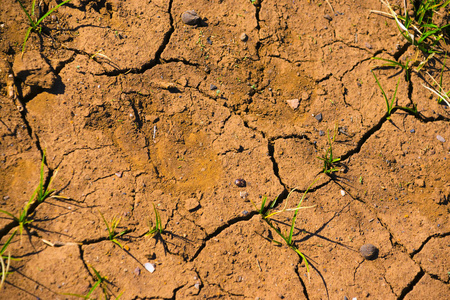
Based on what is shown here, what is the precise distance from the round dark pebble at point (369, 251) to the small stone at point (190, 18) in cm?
217

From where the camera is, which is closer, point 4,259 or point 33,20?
point 4,259

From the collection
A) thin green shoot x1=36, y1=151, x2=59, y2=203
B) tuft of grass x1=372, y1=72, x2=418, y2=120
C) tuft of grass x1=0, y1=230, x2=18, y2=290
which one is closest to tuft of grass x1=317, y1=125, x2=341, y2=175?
tuft of grass x1=372, y1=72, x2=418, y2=120

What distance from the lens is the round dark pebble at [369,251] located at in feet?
7.32

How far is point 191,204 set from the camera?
87.4 inches

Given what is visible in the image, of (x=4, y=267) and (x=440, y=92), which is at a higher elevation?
(x=440, y=92)

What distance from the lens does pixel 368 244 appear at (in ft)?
7.43

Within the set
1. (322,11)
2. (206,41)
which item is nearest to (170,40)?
(206,41)

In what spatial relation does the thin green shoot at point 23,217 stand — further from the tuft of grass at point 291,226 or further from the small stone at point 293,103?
the small stone at point 293,103

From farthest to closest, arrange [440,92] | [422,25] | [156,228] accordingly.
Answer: [422,25], [440,92], [156,228]

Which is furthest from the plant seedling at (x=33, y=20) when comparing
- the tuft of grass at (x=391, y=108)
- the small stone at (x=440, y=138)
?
the small stone at (x=440, y=138)

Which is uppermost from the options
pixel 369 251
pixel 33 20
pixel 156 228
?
pixel 33 20

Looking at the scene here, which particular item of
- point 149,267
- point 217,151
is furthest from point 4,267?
point 217,151

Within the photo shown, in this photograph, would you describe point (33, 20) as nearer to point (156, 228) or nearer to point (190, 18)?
point (190, 18)

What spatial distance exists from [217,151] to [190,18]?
3.64 ft
